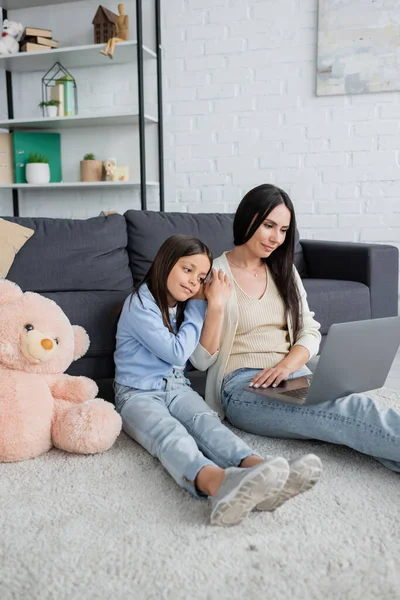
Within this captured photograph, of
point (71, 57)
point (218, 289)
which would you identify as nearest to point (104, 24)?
point (71, 57)

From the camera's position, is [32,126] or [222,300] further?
[32,126]

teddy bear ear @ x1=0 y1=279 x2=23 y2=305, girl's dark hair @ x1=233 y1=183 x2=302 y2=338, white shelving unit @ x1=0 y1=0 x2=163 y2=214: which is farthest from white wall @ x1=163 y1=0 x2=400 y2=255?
teddy bear ear @ x1=0 y1=279 x2=23 y2=305

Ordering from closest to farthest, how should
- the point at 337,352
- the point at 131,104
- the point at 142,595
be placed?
the point at 142,595 → the point at 337,352 → the point at 131,104

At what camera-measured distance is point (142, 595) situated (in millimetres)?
982

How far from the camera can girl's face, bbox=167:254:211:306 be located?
1.63 metres

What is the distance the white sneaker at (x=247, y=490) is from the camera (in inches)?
44.3

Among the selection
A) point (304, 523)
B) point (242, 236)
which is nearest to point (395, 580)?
point (304, 523)

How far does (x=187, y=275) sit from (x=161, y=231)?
92cm

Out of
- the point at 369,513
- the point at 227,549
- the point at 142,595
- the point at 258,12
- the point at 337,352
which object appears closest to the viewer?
the point at 142,595

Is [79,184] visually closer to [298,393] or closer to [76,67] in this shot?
[76,67]

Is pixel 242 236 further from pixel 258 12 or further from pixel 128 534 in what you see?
pixel 258 12

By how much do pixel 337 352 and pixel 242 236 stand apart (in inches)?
19.7

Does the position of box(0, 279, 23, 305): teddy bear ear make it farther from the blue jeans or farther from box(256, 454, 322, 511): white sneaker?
box(256, 454, 322, 511): white sneaker

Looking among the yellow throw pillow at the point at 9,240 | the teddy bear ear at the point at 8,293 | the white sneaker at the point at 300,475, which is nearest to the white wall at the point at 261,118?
the yellow throw pillow at the point at 9,240
